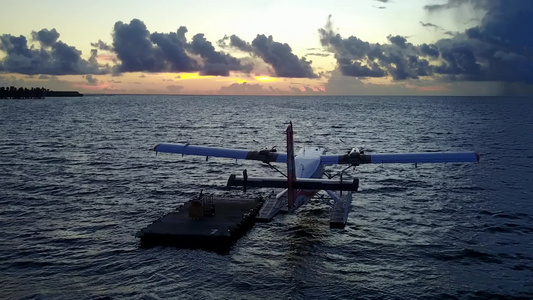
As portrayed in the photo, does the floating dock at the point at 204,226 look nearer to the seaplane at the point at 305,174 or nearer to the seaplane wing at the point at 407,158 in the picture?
the seaplane at the point at 305,174

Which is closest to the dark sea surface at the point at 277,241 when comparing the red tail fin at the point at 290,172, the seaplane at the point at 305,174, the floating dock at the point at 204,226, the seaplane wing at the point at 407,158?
the floating dock at the point at 204,226

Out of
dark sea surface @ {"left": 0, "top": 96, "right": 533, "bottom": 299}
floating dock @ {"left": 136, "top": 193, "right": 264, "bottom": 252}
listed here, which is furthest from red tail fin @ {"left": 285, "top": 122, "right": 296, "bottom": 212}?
floating dock @ {"left": 136, "top": 193, "right": 264, "bottom": 252}

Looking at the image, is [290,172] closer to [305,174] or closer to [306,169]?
[305,174]

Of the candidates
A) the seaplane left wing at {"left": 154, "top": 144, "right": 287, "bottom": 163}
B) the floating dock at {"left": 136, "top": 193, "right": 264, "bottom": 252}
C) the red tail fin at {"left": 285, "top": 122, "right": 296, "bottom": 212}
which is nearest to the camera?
the floating dock at {"left": 136, "top": 193, "right": 264, "bottom": 252}

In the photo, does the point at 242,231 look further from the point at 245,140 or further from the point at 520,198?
the point at 245,140

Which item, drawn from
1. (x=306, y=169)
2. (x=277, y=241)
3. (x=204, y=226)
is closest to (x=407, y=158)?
(x=306, y=169)

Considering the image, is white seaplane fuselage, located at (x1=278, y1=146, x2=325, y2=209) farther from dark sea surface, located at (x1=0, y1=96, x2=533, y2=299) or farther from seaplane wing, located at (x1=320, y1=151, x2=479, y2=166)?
dark sea surface, located at (x1=0, y1=96, x2=533, y2=299)
